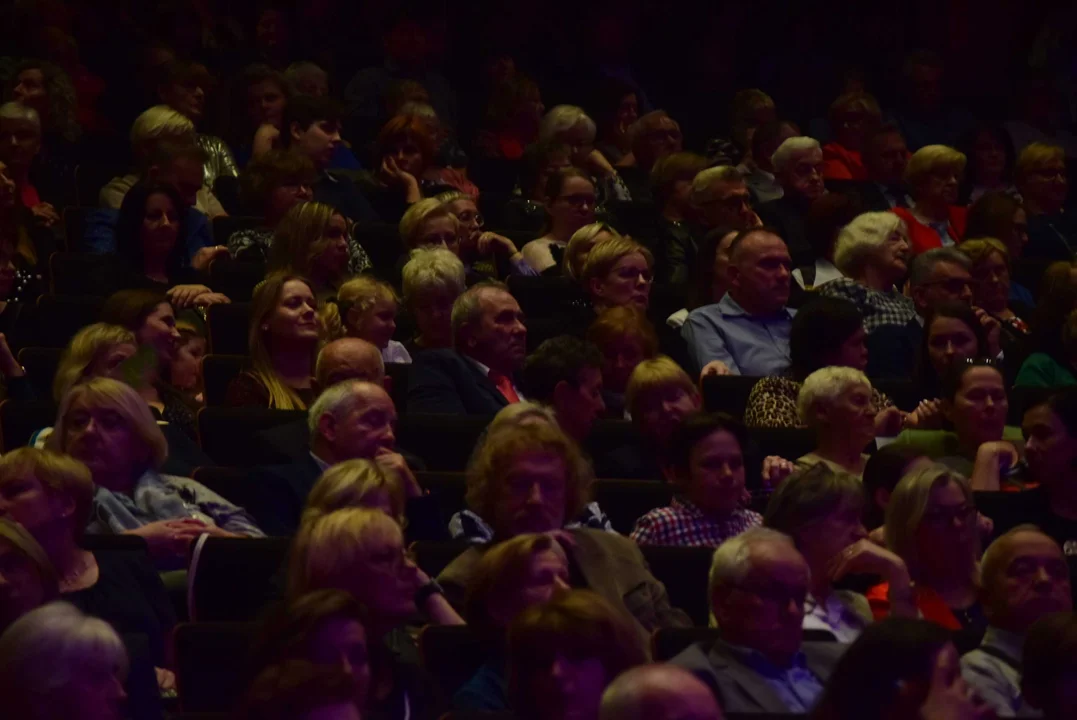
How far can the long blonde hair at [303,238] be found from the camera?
5.59m

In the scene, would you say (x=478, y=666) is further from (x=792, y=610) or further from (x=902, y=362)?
(x=902, y=362)

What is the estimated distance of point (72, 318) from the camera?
5.47m

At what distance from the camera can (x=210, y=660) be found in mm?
3629

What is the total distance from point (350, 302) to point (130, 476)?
1010 mm

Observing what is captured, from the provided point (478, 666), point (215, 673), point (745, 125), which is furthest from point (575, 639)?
point (745, 125)

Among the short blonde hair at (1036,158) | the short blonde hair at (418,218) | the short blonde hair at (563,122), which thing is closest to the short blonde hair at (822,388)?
the short blonde hair at (418,218)

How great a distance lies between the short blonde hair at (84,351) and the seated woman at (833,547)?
1.45 m

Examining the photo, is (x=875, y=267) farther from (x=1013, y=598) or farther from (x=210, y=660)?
(x=210, y=660)

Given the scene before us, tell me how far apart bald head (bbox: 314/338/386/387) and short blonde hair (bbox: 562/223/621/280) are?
4.17 feet

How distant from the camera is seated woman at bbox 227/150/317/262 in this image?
20.1ft

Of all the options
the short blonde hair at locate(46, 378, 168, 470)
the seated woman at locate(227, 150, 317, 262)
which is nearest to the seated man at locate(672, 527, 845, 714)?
the short blonde hair at locate(46, 378, 168, 470)

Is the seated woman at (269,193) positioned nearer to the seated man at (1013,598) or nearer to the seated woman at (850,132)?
the seated woman at (850,132)

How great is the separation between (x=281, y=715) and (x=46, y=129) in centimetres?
422

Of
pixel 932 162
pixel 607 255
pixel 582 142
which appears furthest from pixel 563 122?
pixel 607 255
